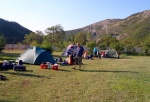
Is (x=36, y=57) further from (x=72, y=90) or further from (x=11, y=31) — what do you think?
(x=11, y=31)

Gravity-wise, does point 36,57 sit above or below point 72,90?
above

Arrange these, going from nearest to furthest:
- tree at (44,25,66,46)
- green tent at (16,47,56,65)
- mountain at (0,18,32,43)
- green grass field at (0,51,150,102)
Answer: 1. green grass field at (0,51,150,102)
2. green tent at (16,47,56,65)
3. tree at (44,25,66,46)
4. mountain at (0,18,32,43)

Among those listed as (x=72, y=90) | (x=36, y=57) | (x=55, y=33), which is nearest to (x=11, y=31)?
(x=55, y=33)

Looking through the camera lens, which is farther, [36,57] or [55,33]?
[55,33]

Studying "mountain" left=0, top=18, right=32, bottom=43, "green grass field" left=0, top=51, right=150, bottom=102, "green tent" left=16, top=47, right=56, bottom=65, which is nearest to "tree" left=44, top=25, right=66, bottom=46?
"mountain" left=0, top=18, right=32, bottom=43

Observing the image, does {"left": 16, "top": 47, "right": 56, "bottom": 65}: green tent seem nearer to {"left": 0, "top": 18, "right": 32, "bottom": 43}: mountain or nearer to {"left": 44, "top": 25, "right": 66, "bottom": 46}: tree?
{"left": 44, "top": 25, "right": 66, "bottom": 46}: tree

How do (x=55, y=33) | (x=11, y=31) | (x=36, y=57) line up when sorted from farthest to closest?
(x=11, y=31), (x=55, y=33), (x=36, y=57)

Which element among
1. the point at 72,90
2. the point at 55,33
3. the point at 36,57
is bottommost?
the point at 72,90

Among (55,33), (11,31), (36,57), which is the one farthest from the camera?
(11,31)

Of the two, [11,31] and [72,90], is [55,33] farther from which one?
[72,90]

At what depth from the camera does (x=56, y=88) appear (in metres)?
10.3

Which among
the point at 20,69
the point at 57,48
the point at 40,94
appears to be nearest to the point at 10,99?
the point at 40,94

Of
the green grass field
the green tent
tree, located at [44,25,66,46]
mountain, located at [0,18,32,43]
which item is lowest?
the green grass field

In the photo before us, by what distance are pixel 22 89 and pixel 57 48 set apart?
152ft
